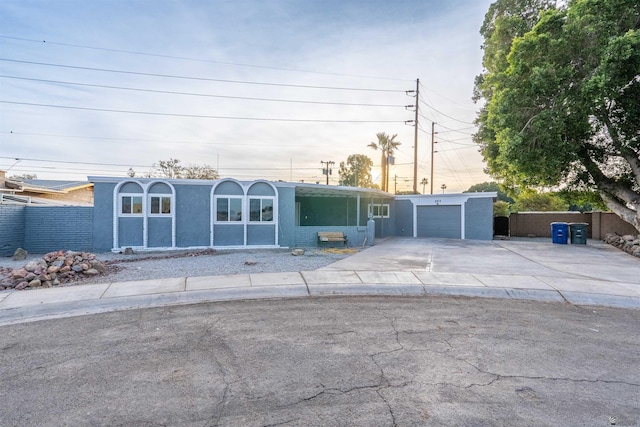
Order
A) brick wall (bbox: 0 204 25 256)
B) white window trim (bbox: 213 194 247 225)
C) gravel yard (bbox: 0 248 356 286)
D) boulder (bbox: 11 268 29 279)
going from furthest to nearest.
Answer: white window trim (bbox: 213 194 247 225) < brick wall (bbox: 0 204 25 256) < gravel yard (bbox: 0 248 356 286) < boulder (bbox: 11 268 29 279)

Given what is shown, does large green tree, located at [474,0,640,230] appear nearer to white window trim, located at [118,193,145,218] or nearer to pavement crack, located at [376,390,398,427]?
pavement crack, located at [376,390,398,427]

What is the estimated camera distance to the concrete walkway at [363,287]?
6352mm

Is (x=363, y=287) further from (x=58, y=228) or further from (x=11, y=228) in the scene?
(x=11, y=228)

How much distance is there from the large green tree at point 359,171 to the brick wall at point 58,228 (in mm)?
46612

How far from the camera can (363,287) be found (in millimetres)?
7559

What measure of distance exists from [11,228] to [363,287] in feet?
45.9

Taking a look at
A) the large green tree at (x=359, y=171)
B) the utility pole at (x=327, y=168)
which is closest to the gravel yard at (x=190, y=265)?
the utility pole at (x=327, y=168)

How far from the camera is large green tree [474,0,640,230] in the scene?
11.8 meters

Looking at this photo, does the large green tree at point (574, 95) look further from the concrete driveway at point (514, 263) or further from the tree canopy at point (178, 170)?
the tree canopy at point (178, 170)

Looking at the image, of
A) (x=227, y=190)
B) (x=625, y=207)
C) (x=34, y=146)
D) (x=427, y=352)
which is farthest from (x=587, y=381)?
(x=34, y=146)

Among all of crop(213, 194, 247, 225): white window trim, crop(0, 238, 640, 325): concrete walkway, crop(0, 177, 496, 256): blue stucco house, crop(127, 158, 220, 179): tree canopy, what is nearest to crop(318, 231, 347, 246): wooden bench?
crop(0, 177, 496, 256): blue stucco house

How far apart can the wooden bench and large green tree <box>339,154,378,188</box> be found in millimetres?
42385

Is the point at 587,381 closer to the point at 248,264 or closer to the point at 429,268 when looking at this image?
the point at 429,268

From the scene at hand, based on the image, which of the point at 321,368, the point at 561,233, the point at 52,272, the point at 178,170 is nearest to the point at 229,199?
the point at 52,272
